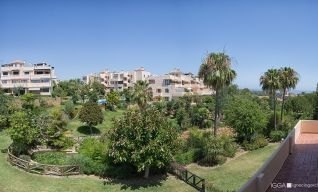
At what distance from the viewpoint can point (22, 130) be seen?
3073 cm

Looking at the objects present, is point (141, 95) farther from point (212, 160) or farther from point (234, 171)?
point (234, 171)

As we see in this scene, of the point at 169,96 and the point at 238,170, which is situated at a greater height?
the point at 169,96

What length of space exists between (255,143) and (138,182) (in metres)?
15.3

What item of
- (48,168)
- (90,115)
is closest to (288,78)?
(90,115)

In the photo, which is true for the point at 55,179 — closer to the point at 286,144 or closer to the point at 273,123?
the point at 286,144

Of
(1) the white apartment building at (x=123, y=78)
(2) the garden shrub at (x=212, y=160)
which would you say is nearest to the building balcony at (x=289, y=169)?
(2) the garden shrub at (x=212, y=160)

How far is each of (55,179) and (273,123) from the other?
28.1 meters

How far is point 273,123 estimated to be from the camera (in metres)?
43.6

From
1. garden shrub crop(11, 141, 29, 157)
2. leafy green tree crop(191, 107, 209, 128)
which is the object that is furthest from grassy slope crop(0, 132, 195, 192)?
leafy green tree crop(191, 107, 209, 128)

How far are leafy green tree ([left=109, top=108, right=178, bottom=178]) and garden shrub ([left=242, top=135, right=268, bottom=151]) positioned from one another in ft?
39.3

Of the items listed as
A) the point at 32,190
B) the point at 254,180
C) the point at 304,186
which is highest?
the point at 254,180

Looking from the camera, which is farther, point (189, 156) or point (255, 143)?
point (255, 143)

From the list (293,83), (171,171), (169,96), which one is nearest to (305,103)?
(293,83)

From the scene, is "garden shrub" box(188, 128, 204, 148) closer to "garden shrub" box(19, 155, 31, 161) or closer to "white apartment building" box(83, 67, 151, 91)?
"garden shrub" box(19, 155, 31, 161)
